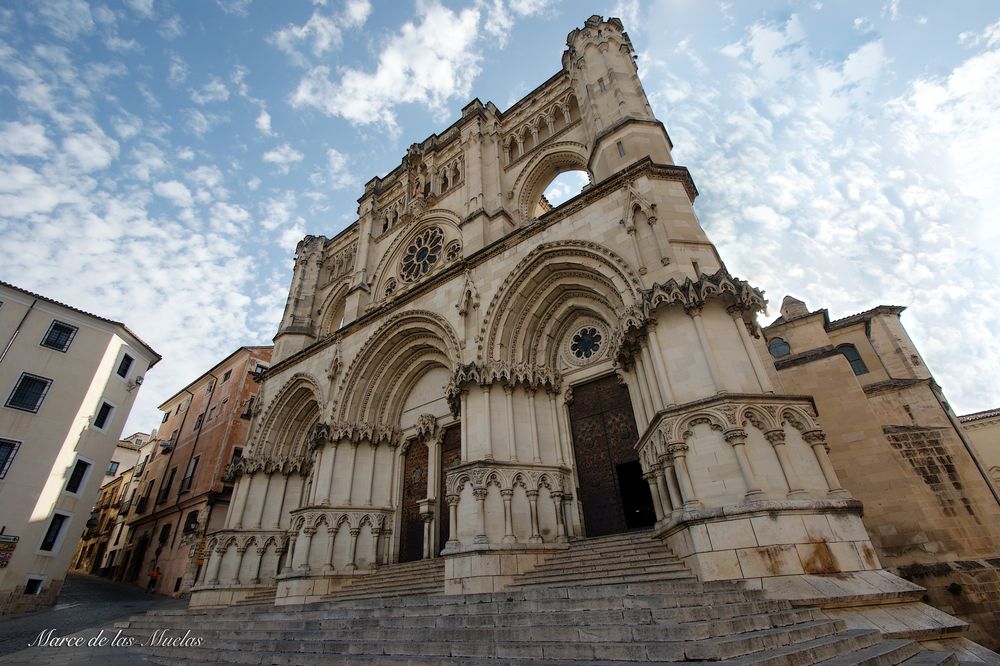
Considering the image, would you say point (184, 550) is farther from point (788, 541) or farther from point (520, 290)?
point (788, 541)

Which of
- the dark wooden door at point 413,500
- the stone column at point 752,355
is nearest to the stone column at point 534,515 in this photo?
the dark wooden door at point 413,500

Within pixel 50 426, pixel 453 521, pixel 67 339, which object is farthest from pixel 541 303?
pixel 67 339

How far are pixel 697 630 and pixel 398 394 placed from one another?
1213 centimetres

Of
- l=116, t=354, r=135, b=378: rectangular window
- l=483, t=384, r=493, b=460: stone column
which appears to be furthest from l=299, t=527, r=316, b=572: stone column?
l=116, t=354, r=135, b=378: rectangular window

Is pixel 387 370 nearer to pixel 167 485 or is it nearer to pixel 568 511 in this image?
pixel 568 511

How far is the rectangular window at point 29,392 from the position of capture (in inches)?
702

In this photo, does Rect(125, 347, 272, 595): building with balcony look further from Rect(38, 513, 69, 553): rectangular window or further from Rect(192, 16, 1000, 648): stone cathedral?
Rect(192, 16, 1000, 648): stone cathedral

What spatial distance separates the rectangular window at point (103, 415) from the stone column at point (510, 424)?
19.5 metres

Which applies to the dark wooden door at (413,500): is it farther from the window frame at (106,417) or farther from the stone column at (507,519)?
the window frame at (106,417)

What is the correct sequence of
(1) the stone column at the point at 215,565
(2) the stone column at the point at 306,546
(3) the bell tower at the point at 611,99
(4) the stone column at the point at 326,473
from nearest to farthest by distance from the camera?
(3) the bell tower at the point at 611,99 < (2) the stone column at the point at 306,546 < (4) the stone column at the point at 326,473 < (1) the stone column at the point at 215,565

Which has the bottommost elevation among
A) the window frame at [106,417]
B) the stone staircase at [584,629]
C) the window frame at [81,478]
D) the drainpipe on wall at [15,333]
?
the stone staircase at [584,629]

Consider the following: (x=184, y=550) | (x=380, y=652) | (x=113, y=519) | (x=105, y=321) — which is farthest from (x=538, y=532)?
(x=113, y=519)

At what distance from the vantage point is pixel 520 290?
11875 mm

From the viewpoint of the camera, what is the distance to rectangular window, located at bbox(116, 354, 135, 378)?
21344 millimetres
